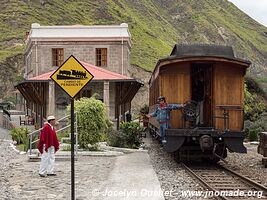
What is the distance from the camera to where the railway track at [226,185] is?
9.37 m

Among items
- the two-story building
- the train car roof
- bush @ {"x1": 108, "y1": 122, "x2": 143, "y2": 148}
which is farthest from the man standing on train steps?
the two-story building

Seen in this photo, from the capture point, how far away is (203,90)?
15.0 m

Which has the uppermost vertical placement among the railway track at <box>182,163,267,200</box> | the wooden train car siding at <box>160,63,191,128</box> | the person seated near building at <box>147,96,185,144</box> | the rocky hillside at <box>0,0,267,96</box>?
the rocky hillside at <box>0,0,267,96</box>

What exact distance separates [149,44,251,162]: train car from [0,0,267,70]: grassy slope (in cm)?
5261

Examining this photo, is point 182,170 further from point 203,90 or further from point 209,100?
point 203,90

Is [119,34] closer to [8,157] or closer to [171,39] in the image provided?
[8,157]

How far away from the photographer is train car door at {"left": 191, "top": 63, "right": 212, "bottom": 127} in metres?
14.2

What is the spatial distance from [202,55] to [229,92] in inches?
50.0

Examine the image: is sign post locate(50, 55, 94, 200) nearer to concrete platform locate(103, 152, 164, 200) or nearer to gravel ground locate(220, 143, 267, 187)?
concrete platform locate(103, 152, 164, 200)

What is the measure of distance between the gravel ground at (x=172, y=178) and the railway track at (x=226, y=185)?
0.21 metres

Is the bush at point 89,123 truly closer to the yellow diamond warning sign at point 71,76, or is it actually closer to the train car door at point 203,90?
the train car door at point 203,90

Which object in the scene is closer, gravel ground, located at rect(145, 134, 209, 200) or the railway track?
Answer: the railway track

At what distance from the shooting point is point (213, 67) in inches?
540

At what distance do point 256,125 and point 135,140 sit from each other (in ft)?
30.0
